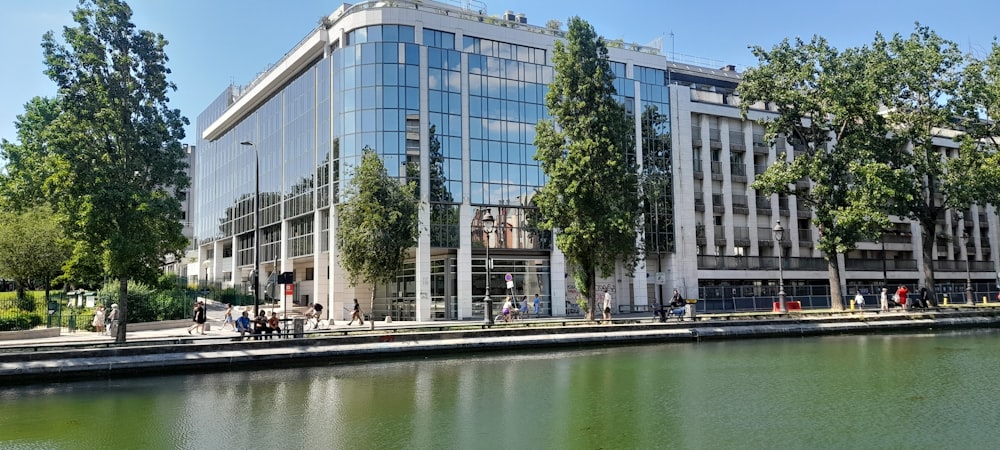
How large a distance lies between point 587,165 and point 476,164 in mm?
15210

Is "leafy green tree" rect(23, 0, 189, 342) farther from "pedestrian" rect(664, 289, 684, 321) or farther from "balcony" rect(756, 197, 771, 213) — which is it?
"balcony" rect(756, 197, 771, 213)

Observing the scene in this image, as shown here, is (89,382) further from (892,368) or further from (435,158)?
(435,158)

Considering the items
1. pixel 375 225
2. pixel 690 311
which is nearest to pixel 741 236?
pixel 690 311

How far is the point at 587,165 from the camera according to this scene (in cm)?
3350

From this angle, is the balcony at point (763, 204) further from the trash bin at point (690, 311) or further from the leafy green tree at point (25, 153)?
the leafy green tree at point (25, 153)

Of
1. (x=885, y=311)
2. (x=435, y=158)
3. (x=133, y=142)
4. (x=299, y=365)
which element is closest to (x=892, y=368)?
(x=299, y=365)

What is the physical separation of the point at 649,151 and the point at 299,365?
1492 inches

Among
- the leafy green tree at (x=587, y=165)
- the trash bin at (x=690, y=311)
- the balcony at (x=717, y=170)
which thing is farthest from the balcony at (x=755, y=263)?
the leafy green tree at (x=587, y=165)

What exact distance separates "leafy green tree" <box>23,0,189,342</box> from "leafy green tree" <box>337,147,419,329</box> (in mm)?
10793

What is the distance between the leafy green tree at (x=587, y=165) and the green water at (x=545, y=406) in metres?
10.8

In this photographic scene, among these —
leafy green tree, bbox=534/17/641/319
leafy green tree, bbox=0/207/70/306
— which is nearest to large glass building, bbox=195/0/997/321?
leafy green tree, bbox=534/17/641/319

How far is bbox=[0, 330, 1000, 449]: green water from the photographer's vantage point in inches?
477

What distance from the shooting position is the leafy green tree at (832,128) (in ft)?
128

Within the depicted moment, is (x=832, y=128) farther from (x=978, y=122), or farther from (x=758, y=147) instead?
(x=758, y=147)
